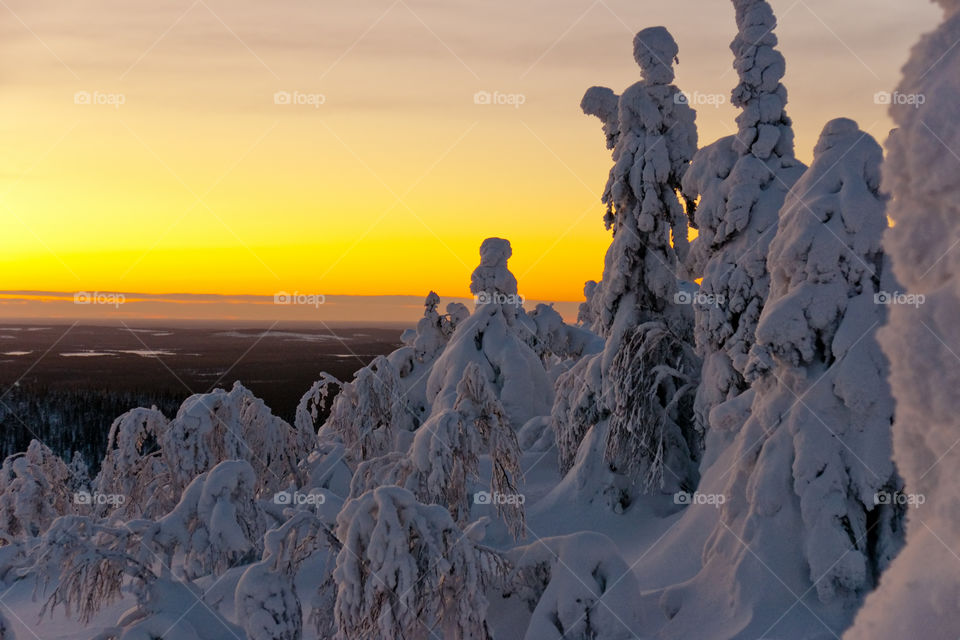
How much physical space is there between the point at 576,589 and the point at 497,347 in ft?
48.3

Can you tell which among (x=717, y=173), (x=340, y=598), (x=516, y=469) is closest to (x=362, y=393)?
(x=516, y=469)

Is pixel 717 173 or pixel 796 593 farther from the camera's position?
pixel 717 173

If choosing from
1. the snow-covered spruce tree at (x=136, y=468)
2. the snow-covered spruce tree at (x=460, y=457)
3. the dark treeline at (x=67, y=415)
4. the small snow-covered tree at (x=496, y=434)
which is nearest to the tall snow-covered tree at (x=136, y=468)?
the snow-covered spruce tree at (x=136, y=468)

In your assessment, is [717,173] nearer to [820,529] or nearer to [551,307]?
[820,529]

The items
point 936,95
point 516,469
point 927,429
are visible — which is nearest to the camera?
point 936,95

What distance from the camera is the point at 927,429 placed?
7.63 ft

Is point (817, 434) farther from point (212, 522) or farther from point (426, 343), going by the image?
point (426, 343)

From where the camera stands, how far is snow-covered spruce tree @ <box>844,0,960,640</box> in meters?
2.15

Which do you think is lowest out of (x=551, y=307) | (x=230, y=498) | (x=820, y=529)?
(x=820, y=529)

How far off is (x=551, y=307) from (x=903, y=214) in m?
25.5

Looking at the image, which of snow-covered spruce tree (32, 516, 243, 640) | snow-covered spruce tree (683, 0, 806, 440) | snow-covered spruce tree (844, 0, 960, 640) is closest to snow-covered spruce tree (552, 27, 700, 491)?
snow-covered spruce tree (683, 0, 806, 440)

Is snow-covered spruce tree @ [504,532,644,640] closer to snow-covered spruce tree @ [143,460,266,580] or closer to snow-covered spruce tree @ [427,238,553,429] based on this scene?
snow-covered spruce tree @ [143,460,266,580]

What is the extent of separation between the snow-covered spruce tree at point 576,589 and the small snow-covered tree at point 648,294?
6.58 meters

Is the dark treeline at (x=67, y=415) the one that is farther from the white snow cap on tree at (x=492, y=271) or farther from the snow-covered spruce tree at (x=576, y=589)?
the snow-covered spruce tree at (x=576, y=589)
